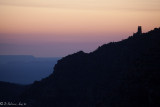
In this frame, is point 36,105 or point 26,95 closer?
point 36,105

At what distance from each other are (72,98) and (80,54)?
18.5 metres

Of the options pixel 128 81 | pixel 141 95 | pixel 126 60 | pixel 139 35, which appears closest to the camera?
pixel 141 95

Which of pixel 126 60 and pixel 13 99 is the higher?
pixel 126 60

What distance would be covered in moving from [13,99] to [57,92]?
17.7m

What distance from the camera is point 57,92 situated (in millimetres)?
115250

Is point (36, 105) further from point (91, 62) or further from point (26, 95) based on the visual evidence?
point (91, 62)

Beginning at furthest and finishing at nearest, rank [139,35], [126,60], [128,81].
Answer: [139,35]
[126,60]
[128,81]

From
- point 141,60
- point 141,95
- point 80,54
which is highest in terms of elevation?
point 80,54

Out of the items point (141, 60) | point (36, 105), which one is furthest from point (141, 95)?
point (36, 105)

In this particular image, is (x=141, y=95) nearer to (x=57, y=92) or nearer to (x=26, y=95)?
(x=57, y=92)

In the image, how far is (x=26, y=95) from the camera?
12262cm

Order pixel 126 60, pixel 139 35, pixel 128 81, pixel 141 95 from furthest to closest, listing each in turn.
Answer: pixel 139 35 < pixel 126 60 < pixel 128 81 < pixel 141 95

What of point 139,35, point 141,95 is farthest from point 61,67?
point 141,95

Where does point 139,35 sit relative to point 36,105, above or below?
above
